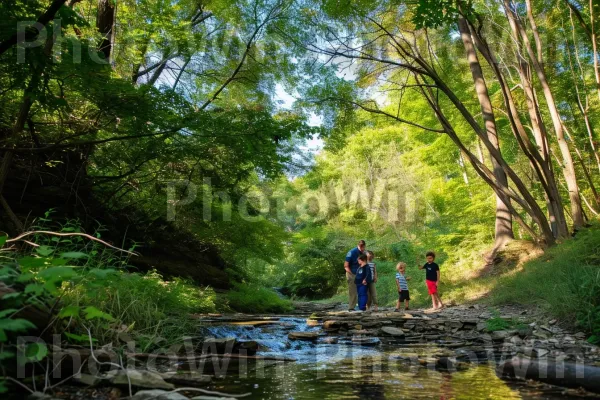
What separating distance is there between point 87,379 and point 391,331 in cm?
500

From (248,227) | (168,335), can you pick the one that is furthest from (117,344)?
(248,227)

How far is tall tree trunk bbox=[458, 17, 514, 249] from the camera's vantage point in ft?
37.0

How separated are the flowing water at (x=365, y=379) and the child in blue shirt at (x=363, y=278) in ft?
13.1

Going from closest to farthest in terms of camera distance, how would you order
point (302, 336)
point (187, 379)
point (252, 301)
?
point (187, 379) → point (302, 336) → point (252, 301)

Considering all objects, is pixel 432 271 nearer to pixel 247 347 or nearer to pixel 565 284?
pixel 565 284

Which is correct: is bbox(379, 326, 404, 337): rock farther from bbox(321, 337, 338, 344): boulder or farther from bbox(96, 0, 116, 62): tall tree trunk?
bbox(96, 0, 116, 62): tall tree trunk

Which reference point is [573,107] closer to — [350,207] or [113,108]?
[350,207]

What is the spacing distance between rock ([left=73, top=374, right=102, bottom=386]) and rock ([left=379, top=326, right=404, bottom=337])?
16.1 feet

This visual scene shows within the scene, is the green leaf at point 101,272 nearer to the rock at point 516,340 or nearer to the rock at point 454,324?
the rock at point 516,340

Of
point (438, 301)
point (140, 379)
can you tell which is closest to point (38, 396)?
point (140, 379)

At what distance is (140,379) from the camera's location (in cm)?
308

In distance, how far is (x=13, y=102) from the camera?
23.3ft

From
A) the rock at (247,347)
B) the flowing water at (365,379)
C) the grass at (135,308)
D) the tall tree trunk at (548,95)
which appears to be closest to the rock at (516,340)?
the flowing water at (365,379)

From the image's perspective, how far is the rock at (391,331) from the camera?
22.0 feet
